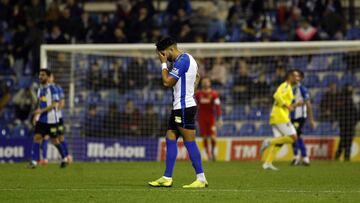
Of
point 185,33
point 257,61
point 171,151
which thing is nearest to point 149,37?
point 185,33

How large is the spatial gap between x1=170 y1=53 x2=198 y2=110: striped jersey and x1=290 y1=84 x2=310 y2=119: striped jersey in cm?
862

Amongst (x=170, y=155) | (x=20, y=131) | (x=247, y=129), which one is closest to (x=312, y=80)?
(x=247, y=129)

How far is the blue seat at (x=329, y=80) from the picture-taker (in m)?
25.5

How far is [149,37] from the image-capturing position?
2819 cm

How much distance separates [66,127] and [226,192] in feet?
42.8

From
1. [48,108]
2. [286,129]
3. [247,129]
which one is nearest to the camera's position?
[286,129]

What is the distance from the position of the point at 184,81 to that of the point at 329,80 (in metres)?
13.0

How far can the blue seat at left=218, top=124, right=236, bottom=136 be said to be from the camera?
25891 mm

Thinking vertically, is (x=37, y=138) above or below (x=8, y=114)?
below

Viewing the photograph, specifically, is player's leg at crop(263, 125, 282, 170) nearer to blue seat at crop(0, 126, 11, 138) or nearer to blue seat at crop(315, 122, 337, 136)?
blue seat at crop(315, 122, 337, 136)

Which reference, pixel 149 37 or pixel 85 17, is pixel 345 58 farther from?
pixel 85 17

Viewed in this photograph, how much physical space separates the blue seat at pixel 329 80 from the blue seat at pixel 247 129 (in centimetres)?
237

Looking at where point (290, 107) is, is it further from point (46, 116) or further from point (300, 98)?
point (46, 116)

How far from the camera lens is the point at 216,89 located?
1052 inches
